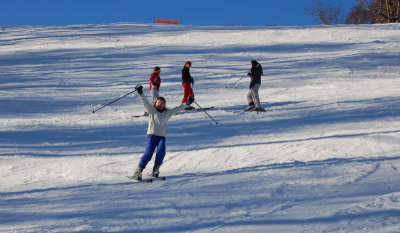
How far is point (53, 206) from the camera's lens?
5.02m

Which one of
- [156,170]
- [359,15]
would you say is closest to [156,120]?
[156,170]

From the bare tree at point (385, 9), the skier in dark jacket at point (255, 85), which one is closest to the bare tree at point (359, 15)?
the bare tree at point (385, 9)

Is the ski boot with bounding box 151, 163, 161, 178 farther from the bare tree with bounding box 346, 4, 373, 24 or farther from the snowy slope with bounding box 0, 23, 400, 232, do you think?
the bare tree with bounding box 346, 4, 373, 24

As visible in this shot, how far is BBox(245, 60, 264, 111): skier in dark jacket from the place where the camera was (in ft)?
36.7

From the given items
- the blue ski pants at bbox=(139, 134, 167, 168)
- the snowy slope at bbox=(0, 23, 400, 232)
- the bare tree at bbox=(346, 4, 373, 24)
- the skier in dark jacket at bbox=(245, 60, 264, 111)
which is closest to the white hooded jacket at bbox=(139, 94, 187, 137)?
the blue ski pants at bbox=(139, 134, 167, 168)

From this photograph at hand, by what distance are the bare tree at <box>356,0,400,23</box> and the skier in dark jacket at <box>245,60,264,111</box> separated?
113ft

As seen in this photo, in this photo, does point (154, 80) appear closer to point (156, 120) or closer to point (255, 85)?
point (255, 85)

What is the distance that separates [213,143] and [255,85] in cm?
338

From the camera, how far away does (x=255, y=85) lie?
37.2 feet

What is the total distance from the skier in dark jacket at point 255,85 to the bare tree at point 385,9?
34590mm

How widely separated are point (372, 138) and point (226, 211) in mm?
4694

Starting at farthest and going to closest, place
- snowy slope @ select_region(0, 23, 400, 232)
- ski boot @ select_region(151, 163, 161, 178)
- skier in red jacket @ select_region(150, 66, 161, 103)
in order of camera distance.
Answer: skier in red jacket @ select_region(150, 66, 161, 103)
ski boot @ select_region(151, 163, 161, 178)
snowy slope @ select_region(0, 23, 400, 232)

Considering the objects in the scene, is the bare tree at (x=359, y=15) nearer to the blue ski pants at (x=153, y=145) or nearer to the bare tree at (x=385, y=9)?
the bare tree at (x=385, y=9)

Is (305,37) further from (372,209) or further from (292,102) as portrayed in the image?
(372,209)
